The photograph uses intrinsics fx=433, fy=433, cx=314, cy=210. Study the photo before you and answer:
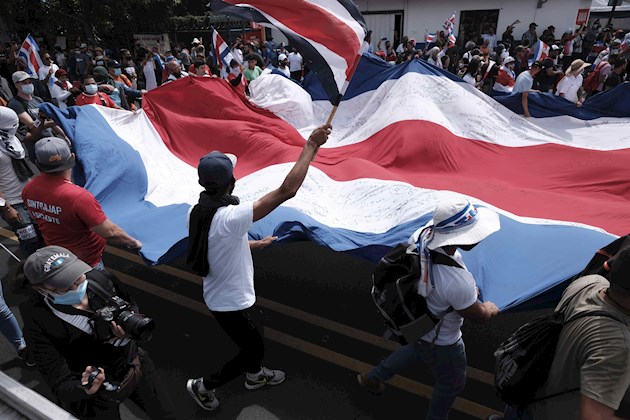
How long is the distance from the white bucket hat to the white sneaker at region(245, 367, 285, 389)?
1.80 m

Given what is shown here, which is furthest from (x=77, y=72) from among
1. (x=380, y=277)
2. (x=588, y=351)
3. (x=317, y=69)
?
(x=588, y=351)

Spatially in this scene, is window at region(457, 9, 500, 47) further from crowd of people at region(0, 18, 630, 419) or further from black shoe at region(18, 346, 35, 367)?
black shoe at region(18, 346, 35, 367)

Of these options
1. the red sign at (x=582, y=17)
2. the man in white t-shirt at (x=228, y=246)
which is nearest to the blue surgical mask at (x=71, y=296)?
the man in white t-shirt at (x=228, y=246)

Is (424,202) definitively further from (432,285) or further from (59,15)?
(59,15)

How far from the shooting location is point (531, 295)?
2691 millimetres

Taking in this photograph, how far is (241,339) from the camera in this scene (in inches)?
116

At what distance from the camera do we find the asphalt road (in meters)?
3.19

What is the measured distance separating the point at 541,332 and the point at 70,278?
7.17 ft

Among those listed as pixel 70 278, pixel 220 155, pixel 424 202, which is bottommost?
→ pixel 424 202

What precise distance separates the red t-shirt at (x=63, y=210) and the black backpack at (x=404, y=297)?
202 cm

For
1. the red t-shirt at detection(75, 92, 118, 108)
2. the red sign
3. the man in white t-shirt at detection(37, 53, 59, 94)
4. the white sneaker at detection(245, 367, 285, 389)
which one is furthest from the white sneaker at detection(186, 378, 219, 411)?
Answer: the red sign

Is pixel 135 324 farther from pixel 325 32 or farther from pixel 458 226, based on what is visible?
A: pixel 325 32

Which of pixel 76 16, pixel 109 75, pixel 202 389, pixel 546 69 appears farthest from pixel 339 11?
pixel 76 16

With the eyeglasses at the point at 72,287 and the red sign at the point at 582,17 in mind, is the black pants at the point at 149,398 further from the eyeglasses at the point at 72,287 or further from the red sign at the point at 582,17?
the red sign at the point at 582,17
